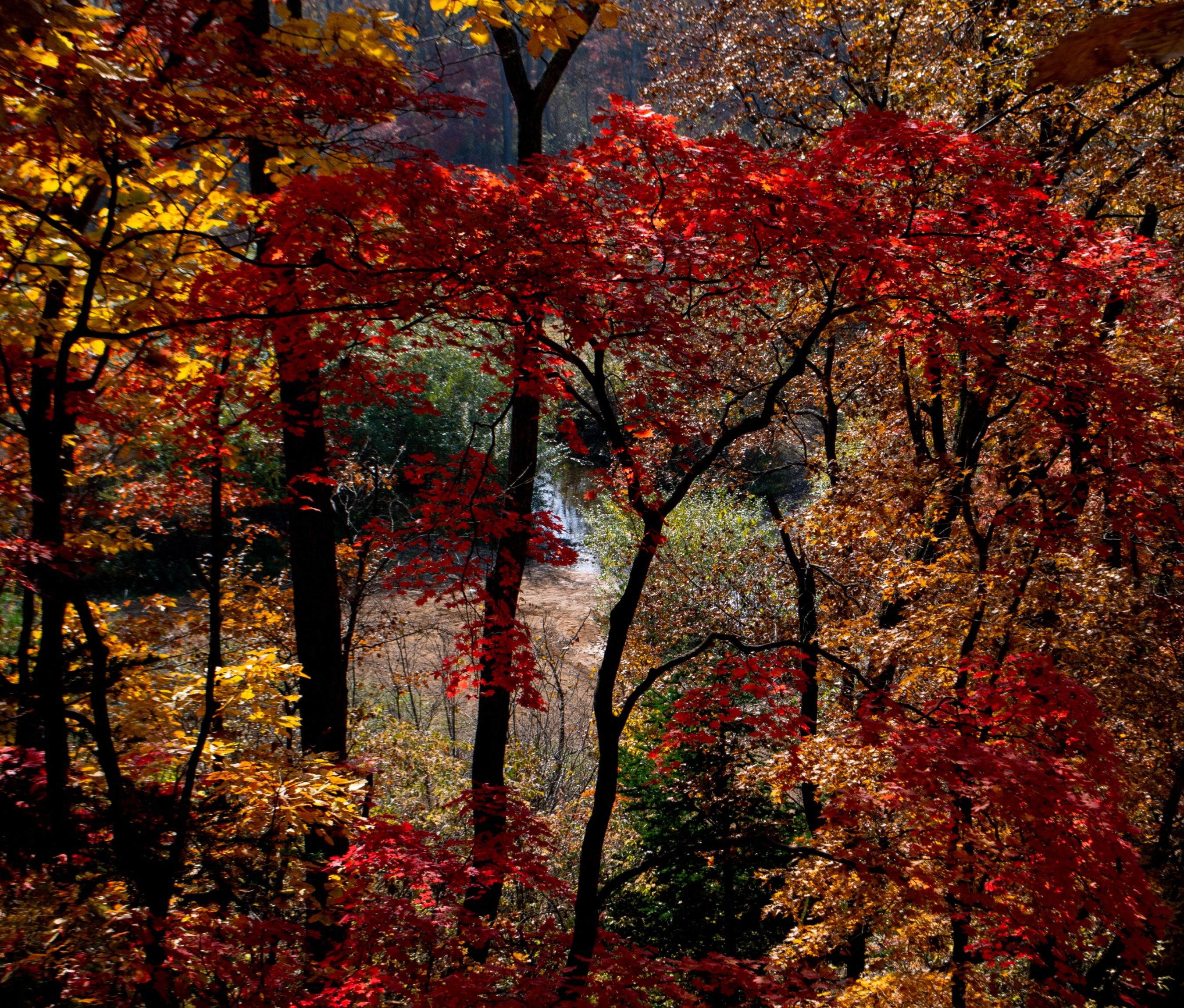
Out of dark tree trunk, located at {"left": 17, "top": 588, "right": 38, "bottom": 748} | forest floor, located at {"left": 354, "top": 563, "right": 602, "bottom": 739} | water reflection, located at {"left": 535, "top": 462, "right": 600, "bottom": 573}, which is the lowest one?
forest floor, located at {"left": 354, "top": 563, "right": 602, "bottom": 739}

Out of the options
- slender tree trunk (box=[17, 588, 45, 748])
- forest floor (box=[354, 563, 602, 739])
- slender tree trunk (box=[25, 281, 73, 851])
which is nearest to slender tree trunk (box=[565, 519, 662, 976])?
slender tree trunk (box=[25, 281, 73, 851])

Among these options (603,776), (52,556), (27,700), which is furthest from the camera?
(603,776)

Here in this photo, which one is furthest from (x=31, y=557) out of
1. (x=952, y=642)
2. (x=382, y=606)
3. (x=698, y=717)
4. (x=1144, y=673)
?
(x=382, y=606)

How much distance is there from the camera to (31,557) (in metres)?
2.91

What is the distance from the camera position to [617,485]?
619 cm

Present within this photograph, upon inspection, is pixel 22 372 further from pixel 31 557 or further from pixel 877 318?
pixel 877 318

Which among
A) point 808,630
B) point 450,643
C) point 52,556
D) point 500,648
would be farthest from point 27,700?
point 450,643

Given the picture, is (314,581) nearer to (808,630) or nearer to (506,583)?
(506,583)

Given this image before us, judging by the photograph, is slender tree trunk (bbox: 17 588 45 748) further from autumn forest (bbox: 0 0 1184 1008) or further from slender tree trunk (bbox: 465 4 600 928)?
slender tree trunk (bbox: 465 4 600 928)

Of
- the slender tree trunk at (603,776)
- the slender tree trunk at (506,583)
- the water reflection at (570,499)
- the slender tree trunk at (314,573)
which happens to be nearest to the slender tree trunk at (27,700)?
the slender tree trunk at (314,573)

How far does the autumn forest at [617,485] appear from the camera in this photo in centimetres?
338

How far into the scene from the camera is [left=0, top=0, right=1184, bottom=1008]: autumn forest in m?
3.38

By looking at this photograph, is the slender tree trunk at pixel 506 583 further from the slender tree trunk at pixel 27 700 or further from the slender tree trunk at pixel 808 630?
the slender tree trunk at pixel 808 630

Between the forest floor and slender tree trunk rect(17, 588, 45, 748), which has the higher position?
slender tree trunk rect(17, 588, 45, 748)
